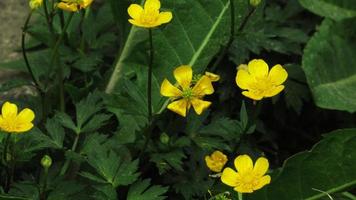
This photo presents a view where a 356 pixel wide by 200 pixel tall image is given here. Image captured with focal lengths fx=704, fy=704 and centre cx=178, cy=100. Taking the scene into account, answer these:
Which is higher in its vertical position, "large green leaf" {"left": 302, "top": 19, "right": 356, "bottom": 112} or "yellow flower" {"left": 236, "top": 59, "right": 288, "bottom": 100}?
"yellow flower" {"left": 236, "top": 59, "right": 288, "bottom": 100}

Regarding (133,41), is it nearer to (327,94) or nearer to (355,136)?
(327,94)

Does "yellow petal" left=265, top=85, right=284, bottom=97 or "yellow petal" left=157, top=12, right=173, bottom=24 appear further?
"yellow petal" left=157, top=12, right=173, bottom=24

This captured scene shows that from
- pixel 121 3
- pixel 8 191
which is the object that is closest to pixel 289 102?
pixel 121 3

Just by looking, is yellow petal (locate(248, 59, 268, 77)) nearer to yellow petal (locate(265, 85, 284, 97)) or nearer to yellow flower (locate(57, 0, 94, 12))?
yellow petal (locate(265, 85, 284, 97))

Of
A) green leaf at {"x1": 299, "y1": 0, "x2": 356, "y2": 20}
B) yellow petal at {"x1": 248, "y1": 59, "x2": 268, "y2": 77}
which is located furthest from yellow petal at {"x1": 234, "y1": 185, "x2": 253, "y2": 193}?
green leaf at {"x1": 299, "y1": 0, "x2": 356, "y2": 20}

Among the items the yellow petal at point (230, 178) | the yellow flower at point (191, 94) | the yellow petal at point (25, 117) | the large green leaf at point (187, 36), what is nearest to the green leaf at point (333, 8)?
the large green leaf at point (187, 36)

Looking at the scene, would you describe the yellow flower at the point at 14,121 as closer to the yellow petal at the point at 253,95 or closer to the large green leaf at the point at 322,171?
the yellow petal at the point at 253,95
